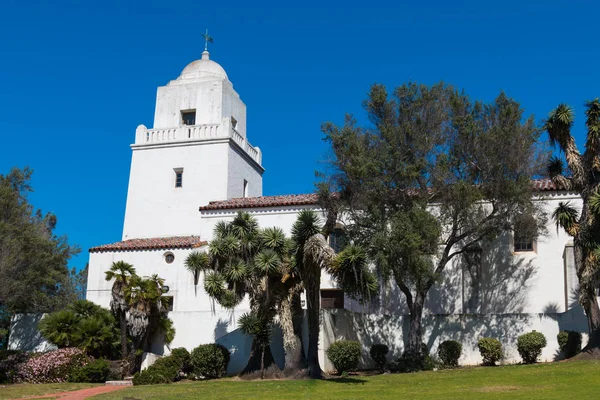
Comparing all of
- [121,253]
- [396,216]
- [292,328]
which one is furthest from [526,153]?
[121,253]

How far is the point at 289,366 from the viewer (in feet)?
81.5

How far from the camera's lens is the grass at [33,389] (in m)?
22.0

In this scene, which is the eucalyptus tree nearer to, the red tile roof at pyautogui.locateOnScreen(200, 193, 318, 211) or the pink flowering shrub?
the red tile roof at pyautogui.locateOnScreen(200, 193, 318, 211)

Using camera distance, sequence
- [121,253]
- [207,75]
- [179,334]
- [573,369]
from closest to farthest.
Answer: [573,369], [179,334], [121,253], [207,75]

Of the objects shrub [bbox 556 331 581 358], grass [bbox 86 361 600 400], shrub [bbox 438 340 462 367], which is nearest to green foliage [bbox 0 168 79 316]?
grass [bbox 86 361 600 400]

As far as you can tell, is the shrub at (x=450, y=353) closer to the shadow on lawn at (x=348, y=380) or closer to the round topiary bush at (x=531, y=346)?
the round topiary bush at (x=531, y=346)

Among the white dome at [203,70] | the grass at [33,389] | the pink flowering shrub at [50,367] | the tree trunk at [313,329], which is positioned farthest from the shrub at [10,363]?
the white dome at [203,70]

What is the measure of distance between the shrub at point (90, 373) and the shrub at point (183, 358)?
278cm

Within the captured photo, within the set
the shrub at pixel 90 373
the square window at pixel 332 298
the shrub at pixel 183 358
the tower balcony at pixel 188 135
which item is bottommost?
the shrub at pixel 90 373

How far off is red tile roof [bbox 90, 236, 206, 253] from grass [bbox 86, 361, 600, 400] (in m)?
10.2

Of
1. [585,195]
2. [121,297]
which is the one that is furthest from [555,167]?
[121,297]

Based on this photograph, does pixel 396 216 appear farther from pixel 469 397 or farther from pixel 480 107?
pixel 469 397

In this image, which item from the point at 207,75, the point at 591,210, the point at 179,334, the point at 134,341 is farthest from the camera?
the point at 207,75

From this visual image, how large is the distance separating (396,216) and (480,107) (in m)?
5.67
